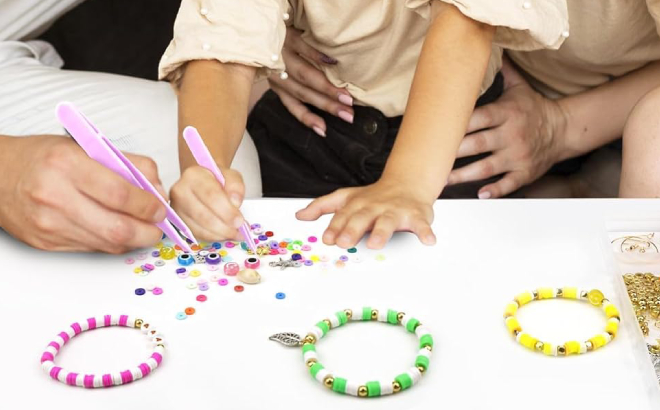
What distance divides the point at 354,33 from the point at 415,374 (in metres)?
0.62

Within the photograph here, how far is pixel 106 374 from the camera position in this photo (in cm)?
63

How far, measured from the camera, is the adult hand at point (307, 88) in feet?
4.04

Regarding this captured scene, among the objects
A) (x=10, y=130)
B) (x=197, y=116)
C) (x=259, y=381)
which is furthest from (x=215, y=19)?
(x=259, y=381)

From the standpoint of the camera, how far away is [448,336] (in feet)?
2.24

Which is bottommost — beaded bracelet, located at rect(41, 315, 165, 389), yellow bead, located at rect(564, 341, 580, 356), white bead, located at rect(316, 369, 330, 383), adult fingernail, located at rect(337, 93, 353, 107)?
yellow bead, located at rect(564, 341, 580, 356)

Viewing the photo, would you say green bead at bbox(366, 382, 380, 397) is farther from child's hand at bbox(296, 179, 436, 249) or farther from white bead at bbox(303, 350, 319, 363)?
child's hand at bbox(296, 179, 436, 249)

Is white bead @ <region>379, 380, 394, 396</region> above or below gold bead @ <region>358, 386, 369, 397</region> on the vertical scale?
below

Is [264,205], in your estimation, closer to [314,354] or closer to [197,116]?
[197,116]

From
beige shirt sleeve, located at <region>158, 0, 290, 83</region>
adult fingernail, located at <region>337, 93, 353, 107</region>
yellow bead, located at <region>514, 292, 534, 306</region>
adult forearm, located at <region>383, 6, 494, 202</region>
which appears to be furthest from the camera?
adult fingernail, located at <region>337, 93, 353, 107</region>

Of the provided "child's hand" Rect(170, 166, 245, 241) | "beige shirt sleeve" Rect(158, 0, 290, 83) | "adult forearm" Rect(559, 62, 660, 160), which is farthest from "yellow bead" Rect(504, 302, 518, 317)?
"adult forearm" Rect(559, 62, 660, 160)

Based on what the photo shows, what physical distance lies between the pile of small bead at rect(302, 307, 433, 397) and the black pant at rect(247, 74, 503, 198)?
1.77 ft

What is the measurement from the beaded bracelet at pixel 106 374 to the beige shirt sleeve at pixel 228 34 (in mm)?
388

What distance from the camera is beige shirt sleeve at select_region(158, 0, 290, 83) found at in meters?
1.00

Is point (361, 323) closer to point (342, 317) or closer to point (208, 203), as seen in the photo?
point (342, 317)
